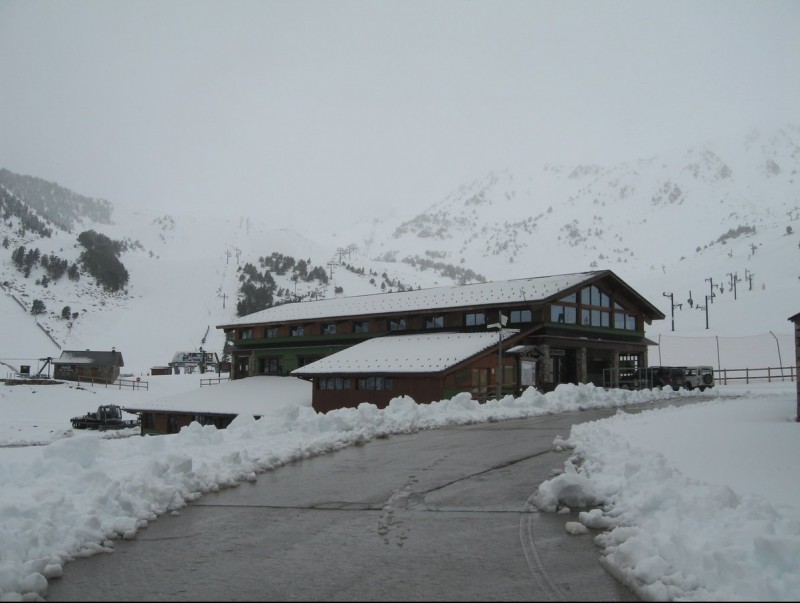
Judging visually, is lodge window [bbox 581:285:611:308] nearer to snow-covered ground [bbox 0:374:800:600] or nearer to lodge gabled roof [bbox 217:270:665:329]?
lodge gabled roof [bbox 217:270:665:329]

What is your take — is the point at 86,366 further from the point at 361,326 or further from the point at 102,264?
the point at 102,264

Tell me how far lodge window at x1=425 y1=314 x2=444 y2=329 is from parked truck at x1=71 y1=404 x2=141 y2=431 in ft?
78.1

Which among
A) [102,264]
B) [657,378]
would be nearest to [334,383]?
[657,378]

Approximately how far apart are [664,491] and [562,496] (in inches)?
65.0

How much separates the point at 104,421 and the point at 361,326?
73.1 feet

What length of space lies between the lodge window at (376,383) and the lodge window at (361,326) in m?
9.12

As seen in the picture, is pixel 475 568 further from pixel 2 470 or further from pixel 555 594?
pixel 2 470

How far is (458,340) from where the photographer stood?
37.8 metres

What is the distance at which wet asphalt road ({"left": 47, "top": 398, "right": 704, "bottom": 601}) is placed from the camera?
572 centimetres

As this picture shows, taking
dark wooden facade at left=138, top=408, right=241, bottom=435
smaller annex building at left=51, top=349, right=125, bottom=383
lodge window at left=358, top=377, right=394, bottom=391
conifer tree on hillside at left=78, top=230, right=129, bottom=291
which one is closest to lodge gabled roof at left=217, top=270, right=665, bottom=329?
lodge window at left=358, top=377, right=394, bottom=391

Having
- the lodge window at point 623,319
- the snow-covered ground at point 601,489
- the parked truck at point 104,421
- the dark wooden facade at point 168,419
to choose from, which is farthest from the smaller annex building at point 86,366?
the snow-covered ground at point 601,489

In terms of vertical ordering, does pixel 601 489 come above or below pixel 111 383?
below

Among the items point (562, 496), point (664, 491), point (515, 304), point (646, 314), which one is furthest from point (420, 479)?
point (646, 314)

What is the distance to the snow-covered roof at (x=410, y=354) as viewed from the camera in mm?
→ 34344
